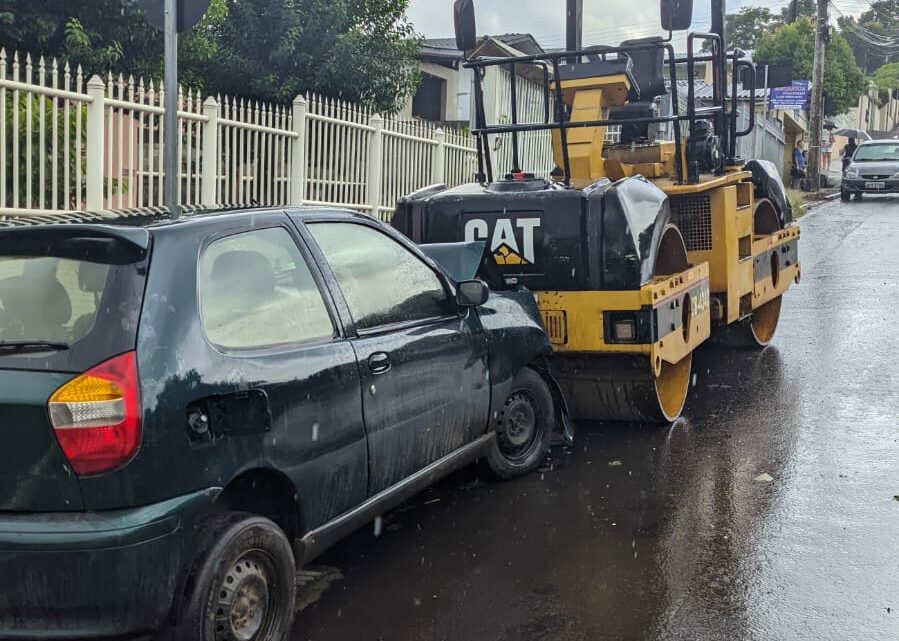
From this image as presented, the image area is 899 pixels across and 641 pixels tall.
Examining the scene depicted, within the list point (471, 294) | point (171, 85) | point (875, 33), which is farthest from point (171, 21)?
point (875, 33)

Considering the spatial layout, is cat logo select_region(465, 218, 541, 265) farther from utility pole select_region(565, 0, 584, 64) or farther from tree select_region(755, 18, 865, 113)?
tree select_region(755, 18, 865, 113)

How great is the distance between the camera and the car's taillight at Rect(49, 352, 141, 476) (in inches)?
120

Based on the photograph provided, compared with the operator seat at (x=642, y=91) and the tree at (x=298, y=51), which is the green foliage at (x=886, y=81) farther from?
the operator seat at (x=642, y=91)

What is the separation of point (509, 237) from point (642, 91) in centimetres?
238

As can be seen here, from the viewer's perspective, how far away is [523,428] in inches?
229

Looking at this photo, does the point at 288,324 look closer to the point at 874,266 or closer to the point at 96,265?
the point at 96,265

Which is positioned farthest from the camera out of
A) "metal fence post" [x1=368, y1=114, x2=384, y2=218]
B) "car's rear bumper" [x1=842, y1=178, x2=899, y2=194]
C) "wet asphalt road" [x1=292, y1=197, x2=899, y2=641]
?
"car's rear bumper" [x1=842, y1=178, x2=899, y2=194]

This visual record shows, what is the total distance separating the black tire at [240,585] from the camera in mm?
3195

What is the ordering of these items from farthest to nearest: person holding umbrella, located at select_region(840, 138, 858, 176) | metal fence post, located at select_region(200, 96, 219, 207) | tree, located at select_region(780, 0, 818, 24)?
tree, located at select_region(780, 0, 818, 24) → person holding umbrella, located at select_region(840, 138, 858, 176) → metal fence post, located at select_region(200, 96, 219, 207)

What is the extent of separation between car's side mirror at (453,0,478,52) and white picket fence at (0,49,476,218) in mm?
2394

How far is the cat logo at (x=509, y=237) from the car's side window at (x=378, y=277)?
1534mm

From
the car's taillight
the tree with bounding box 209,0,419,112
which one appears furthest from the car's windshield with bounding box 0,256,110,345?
the tree with bounding box 209,0,419,112

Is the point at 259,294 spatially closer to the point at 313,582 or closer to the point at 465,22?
the point at 313,582

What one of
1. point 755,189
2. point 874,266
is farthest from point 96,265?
point 874,266
